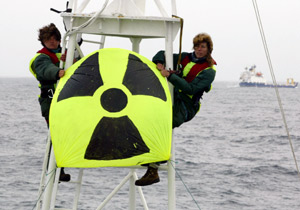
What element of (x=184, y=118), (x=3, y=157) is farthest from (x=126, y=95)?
(x=3, y=157)

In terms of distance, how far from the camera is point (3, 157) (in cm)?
3906

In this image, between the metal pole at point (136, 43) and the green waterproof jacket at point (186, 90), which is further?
the metal pole at point (136, 43)

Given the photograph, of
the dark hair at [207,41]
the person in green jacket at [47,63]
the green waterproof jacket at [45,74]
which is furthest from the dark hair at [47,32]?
the dark hair at [207,41]

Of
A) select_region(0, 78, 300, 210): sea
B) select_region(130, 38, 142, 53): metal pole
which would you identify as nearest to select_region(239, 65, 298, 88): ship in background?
select_region(0, 78, 300, 210): sea

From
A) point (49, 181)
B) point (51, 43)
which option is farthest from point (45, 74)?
point (49, 181)

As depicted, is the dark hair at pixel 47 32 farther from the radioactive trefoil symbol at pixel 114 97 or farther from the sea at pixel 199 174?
the sea at pixel 199 174

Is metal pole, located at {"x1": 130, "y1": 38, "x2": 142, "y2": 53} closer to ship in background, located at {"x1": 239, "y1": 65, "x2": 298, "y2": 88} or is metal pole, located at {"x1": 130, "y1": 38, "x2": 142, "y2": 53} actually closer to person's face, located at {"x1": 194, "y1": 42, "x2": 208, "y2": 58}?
person's face, located at {"x1": 194, "y1": 42, "x2": 208, "y2": 58}

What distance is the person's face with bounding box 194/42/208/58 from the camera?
26.6 feet

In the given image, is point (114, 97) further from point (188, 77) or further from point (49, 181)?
point (49, 181)

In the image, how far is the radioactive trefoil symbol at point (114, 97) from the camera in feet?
23.6

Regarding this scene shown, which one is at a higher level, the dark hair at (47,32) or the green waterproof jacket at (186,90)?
the dark hair at (47,32)

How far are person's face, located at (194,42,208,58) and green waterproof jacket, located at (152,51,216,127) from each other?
24 cm

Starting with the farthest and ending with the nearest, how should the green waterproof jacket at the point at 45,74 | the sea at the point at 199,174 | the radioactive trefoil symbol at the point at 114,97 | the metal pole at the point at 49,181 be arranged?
the sea at the point at 199,174
the metal pole at the point at 49,181
the green waterproof jacket at the point at 45,74
the radioactive trefoil symbol at the point at 114,97

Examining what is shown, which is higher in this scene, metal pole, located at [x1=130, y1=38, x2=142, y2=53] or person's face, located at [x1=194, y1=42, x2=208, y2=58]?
metal pole, located at [x1=130, y1=38, x2=142, y2=53]
